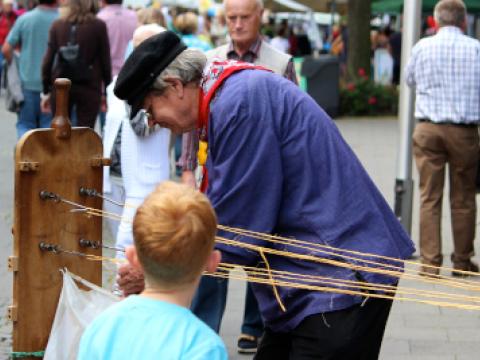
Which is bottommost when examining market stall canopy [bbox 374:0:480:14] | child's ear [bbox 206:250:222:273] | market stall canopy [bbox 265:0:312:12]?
market stall canopy [bbox 265:0:312:12]

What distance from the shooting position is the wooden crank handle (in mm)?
4098

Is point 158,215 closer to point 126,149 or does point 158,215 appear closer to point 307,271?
point 307,271

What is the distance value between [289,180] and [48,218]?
116 cm

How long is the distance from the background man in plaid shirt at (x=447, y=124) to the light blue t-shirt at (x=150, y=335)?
502cm

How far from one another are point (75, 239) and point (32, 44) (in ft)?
22.2

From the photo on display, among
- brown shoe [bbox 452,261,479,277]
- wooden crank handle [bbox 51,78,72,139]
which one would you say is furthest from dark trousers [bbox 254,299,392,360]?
brown shoe [bbox 452,261,479,277]

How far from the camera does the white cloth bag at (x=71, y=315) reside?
406 centimetres

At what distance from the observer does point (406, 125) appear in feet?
27.4

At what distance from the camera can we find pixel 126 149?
583 centimetres

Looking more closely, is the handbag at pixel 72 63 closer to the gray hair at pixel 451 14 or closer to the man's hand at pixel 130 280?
the gray hair at pixel 451 14

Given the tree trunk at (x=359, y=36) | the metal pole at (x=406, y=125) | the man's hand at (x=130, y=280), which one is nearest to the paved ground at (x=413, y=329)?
the metal pole at (x=406, y=125)

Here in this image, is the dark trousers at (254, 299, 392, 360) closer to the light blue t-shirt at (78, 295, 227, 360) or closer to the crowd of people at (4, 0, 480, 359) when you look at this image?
the crowd of people at (4, 0, 480, 359)

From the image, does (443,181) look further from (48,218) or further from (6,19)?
(6,19)

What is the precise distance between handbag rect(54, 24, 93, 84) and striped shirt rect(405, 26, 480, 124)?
10.3 ft
